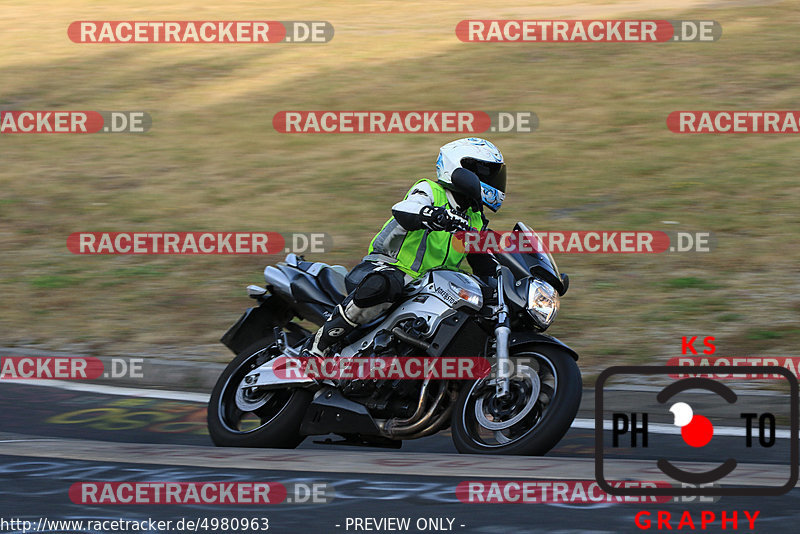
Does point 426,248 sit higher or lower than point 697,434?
higher

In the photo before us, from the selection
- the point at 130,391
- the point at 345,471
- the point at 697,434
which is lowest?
the point at 345,471

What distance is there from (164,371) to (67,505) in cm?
459

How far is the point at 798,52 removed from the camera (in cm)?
1862

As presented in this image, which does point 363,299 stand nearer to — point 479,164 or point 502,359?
point 502,359

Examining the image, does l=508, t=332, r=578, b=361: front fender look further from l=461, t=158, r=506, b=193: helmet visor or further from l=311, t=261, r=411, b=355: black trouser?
l=461, t=158, r=506, b=193: helmet visor

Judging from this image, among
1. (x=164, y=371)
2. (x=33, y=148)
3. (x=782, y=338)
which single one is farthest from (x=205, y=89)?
(x=782, y=338)

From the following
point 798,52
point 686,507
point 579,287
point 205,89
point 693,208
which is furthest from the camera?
point 205,89

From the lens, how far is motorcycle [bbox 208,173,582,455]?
6.58 metres

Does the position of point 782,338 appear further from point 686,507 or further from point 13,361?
point 13,361

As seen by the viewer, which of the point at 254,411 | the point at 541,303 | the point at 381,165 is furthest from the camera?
the point at 381,165

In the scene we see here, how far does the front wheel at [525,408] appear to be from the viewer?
251 inches

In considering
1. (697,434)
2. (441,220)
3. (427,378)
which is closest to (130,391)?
(427,378)

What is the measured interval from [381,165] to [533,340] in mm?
9688

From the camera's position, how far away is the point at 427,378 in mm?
6926
